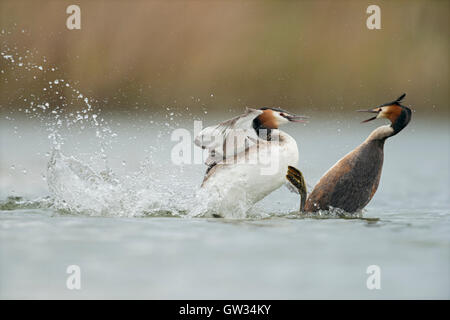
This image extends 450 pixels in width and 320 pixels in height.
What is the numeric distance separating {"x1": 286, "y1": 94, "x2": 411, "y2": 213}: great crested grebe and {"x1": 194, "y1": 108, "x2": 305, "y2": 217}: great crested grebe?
24 cm

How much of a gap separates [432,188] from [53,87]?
1495cm

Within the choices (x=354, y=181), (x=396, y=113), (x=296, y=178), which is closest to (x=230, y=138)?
(x=296, y=178)

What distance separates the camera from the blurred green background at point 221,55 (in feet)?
73.3

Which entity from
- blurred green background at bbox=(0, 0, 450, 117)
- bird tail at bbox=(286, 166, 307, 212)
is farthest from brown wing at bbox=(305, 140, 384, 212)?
blurred green background at bbox=(0, 0, 450, 117)

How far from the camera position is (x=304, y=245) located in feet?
19.9

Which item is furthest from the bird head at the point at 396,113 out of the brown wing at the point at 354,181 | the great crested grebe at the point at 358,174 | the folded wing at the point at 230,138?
the folded wing at the point at 230,138

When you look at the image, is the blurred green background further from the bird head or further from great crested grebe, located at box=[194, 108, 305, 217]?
the bird head

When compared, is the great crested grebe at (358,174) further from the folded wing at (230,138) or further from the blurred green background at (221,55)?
the blurred green background at (221,55)

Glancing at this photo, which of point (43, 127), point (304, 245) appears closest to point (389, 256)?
point (304, 245)

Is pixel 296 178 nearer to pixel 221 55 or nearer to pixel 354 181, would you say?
pixel 354 181

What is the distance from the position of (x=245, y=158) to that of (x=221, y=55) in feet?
53.6

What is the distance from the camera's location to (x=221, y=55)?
76.5ft

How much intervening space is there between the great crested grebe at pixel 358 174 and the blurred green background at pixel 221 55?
50.6 feet

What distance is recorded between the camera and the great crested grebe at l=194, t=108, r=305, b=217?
719 centimetres
